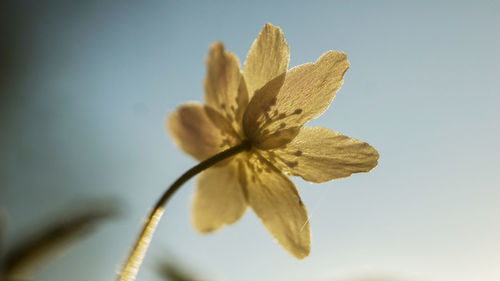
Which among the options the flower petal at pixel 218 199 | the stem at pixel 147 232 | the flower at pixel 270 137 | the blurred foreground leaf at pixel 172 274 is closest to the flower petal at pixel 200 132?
the flower at pixel 270 137

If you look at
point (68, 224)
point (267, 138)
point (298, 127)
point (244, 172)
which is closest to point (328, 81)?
point (298, 127)

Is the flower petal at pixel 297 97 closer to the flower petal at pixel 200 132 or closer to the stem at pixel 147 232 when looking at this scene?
the flower petal at pixel 200 132

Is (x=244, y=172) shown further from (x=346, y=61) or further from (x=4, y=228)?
(x=4, y=228)

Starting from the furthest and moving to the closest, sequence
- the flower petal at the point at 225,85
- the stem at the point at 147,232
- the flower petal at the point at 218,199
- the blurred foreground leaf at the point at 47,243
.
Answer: the flower petal at the point at 218,199 → the flower petal at the point at 225,85 → the stem at the point at 147,232 → the blurred foreground leaf at the point at 47,243

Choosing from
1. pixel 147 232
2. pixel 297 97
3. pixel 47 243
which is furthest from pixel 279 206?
pixel 47 243

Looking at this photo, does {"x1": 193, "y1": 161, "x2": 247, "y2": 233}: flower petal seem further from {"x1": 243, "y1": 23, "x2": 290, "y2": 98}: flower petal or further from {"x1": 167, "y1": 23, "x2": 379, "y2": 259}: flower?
{"x1": 243, "y1": 23, "x2": 290, "y2": 98}: flower petal

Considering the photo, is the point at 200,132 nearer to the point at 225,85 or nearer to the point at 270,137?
the point at 225,85

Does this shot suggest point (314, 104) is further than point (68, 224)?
Yes
